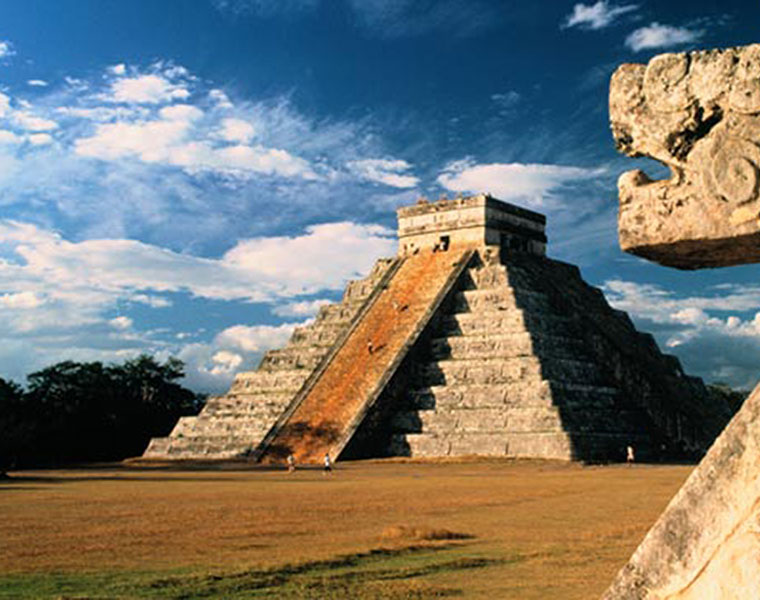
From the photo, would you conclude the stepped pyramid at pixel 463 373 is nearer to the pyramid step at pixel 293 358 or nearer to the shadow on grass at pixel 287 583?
the pyramid step at pixel 293 358

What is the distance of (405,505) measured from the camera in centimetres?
1451

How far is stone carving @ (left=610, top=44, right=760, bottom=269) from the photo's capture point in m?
2.64

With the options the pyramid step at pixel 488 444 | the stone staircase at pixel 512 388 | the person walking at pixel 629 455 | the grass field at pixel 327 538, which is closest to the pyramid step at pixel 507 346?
the stone staircase at pixel 512 388

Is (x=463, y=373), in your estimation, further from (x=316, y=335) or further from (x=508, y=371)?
(x=316, y=335)

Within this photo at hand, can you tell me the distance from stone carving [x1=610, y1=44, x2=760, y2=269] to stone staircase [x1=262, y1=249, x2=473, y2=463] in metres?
26.8

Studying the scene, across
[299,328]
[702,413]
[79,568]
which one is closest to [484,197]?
[299,328]

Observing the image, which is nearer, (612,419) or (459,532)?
(459,532)

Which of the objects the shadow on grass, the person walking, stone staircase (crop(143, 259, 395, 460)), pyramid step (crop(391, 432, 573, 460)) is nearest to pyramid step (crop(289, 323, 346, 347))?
stone staircase (crop(143, 259, 395, 460))

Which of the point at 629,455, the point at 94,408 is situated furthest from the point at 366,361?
the point at 94,408

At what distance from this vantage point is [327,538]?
1053cm

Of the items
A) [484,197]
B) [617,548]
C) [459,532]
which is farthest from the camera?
[484,197]

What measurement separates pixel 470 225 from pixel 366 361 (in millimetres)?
7427

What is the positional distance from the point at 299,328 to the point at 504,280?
30.7 feet

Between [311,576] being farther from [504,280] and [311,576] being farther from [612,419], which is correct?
[504,280]
